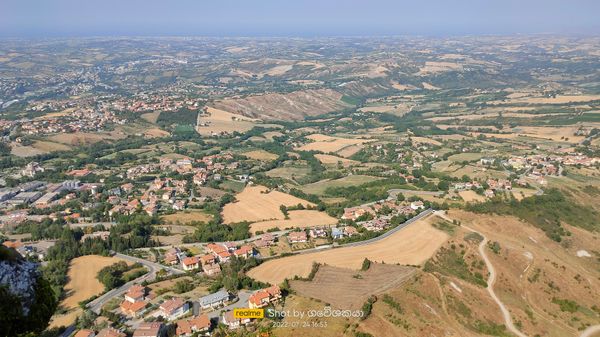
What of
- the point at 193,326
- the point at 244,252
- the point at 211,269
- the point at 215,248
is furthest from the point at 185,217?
the point at 193,326

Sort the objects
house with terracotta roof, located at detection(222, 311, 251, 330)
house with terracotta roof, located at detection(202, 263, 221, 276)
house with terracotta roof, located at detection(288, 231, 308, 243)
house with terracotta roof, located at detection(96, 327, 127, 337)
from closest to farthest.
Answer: house with terracotta roof, located at detection(96, 327, 127, 337) → house with terracotta roof, located at detection(222, 311, 251, 330) → house with terracotta roof, located at detection(202, 263, 221, 276) → house with terracotta roof, located at detection(288, 231, 308, 243)

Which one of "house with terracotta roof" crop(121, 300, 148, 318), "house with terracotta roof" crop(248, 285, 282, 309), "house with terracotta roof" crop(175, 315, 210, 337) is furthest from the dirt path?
"house with terracotta roof" crop(121, 300, 148, 318)

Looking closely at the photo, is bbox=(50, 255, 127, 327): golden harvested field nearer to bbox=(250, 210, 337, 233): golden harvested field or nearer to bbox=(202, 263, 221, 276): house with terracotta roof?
bbox=(202, 263, 221, 276): house with terracotta roof

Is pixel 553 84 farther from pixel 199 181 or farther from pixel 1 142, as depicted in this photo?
pixel 1 142

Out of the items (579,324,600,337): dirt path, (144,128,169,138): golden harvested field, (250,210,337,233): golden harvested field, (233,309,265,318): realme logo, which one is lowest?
(144,128,169,138): golden harvested field

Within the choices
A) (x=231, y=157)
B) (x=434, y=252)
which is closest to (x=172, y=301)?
(x=434, y=252)

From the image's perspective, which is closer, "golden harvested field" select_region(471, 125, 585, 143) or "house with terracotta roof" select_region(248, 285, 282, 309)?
"house with terracotta roof" select_region(248, 285, 282, 309)

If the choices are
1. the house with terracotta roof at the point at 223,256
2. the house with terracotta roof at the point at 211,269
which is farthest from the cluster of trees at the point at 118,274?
the house with terracotta roof at the point at 223,256
